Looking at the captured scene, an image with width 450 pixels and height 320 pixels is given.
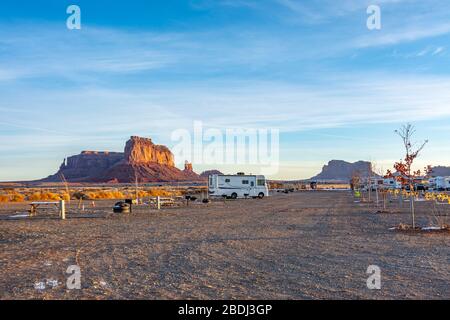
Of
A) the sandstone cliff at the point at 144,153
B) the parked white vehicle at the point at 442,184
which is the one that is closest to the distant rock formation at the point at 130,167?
the sandstone cliff at the point at 144,153

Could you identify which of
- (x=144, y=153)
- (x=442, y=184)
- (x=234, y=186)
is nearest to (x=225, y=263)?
(x=234, y=186)

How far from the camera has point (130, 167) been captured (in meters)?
174

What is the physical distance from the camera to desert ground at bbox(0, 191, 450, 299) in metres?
7.30

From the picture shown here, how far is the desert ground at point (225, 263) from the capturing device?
23.9 feet

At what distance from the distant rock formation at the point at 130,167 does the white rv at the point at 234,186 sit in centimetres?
11811

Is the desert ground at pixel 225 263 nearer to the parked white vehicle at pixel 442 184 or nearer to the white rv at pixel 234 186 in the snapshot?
the white rv at pixel 234 186

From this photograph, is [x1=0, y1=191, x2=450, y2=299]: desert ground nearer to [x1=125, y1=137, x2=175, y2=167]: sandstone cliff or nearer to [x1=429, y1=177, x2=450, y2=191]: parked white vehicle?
[x1=429, y1=177, x2=450, y2=191]: parked white vehicle

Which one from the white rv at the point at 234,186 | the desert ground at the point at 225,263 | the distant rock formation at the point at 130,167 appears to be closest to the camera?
the desert ground at the point at 225,263

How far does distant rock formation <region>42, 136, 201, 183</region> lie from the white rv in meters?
118

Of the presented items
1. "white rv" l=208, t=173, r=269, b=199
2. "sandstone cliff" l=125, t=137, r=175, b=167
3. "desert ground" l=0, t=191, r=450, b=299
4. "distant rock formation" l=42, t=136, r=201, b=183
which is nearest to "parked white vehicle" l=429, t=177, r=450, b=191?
"white rv" l=208, t=173, r=269, b=199

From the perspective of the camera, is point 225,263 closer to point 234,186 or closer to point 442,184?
point 234,186

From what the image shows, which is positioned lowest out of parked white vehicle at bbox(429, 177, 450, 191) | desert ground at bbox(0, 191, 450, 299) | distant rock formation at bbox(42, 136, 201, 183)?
desert ground at bbox(0, 191, 450, 299)
